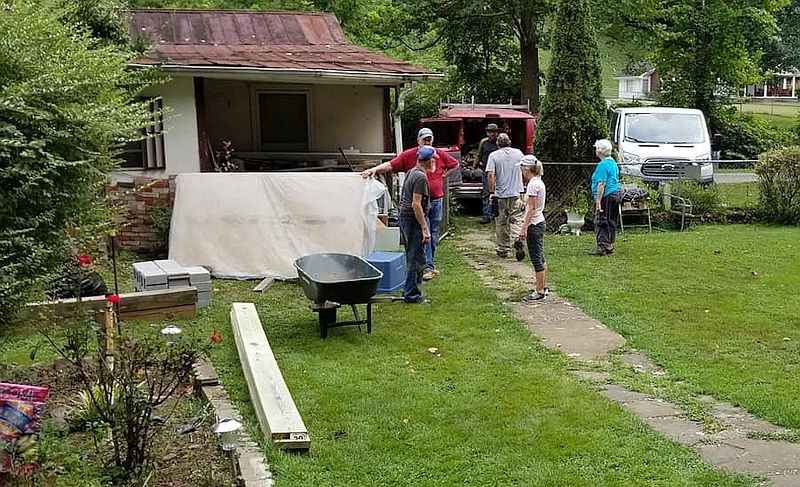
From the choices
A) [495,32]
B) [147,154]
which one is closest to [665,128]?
[147,154]

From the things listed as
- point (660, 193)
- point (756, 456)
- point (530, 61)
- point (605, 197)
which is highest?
point (530, 61)

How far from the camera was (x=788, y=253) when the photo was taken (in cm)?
1221

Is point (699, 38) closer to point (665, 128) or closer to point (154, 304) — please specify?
point (665, 128)

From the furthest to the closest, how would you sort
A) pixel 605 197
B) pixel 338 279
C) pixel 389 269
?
1. pixel 605 197
2. pixel 389 269
3. pixel 338 279

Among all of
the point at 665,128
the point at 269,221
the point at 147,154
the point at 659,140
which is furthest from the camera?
the point at 665,128

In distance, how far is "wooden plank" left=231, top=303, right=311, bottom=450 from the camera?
5273mm

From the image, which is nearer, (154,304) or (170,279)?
(154,304)

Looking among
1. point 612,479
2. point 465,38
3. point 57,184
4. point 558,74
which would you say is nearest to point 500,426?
point 612,479

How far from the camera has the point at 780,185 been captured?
588 inches

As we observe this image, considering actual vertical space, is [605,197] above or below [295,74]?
below

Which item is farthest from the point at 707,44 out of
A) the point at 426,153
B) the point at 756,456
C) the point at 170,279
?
the point at 756,456

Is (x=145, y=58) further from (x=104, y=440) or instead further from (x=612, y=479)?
(x=612, y=479)

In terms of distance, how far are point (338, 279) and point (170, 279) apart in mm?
1879

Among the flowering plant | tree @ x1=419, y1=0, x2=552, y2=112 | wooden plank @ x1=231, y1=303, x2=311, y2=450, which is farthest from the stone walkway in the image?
tree @ x1=419, y1=0, x2=552, y2=112
